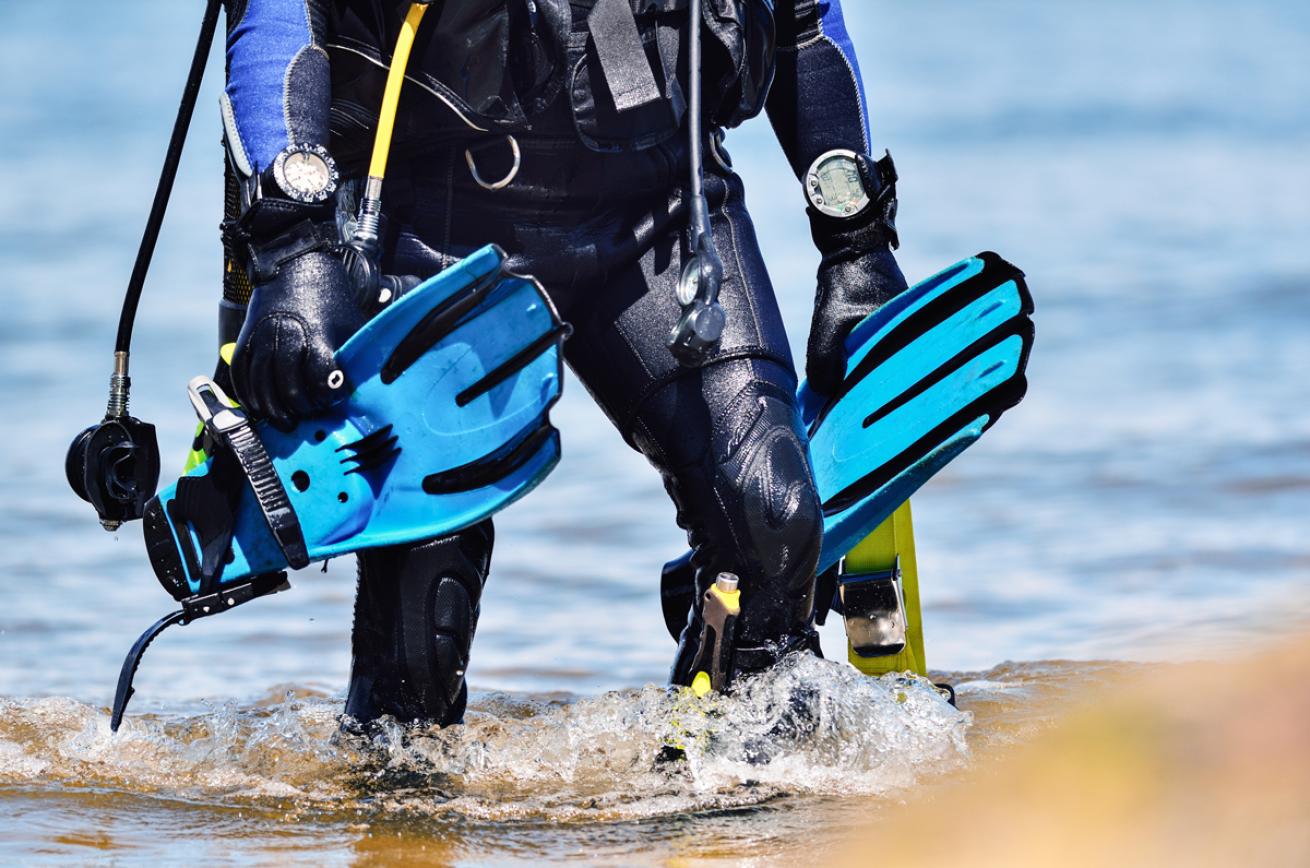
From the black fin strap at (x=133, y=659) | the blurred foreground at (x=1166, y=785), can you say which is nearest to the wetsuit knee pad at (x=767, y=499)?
the black fin strap at (x=133, y=659)

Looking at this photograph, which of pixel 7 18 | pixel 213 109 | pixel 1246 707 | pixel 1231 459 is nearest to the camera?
pixel 1246 707

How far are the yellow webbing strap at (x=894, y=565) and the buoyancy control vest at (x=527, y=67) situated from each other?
99 centimetres

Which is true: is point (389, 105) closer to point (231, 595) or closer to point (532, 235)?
point (532, 235)

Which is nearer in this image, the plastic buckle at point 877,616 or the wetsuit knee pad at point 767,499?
the wetsuit knee pad at point 767,499

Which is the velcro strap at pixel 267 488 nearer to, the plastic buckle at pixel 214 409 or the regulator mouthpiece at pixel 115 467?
the plastic buckle at pixel 214 409

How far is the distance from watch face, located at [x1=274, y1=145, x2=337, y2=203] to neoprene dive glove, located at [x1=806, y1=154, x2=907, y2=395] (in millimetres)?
945

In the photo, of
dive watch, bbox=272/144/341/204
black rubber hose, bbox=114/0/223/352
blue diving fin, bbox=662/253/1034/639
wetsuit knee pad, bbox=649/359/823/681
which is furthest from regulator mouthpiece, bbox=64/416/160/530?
blue diving fin, bbox=662/253/1034/639

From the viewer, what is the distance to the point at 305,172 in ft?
9.95

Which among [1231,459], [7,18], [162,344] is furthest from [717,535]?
[7,18]

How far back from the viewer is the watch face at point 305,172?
3.02 m

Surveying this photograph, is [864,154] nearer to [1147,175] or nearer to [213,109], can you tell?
[1147,175]

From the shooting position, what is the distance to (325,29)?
312 centimetres

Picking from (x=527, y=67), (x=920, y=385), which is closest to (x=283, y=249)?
(x=527, y=67)

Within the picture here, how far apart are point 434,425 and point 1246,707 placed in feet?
5.51
